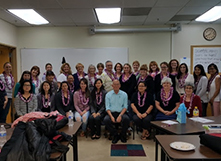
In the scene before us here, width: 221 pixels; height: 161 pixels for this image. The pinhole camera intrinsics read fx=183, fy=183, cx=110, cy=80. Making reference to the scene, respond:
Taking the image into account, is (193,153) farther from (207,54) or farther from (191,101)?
(207,54)

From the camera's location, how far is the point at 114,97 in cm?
381

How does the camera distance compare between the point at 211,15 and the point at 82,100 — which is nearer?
the point at 82,100

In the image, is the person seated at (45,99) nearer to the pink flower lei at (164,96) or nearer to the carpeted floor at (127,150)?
the carpeted floor at (127,150)

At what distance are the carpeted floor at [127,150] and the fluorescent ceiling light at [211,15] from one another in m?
3.53

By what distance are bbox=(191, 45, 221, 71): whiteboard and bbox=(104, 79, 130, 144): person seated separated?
3009 millimetres

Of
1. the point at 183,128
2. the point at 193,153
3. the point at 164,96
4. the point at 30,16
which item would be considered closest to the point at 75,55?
the point at 30,16

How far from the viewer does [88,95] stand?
3.97 meters

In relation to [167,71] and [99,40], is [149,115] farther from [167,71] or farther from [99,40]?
[99,40]

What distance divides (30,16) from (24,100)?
2.33 metres

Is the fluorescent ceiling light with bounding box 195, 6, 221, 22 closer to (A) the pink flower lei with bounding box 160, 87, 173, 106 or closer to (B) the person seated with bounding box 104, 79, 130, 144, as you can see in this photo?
(A) the pink flower lei with bounding box 160, 87, 173, 106

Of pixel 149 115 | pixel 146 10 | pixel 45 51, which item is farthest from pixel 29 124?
pixel 45 51

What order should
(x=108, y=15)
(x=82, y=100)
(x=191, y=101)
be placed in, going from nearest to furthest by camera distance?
(x=191, y=101) → (x=82, y=100) → (x=108, y=15)

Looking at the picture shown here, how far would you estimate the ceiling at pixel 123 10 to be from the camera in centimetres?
369

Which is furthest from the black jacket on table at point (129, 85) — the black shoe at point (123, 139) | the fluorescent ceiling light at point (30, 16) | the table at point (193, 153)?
the fluorescent ceiling light at point (30, 16)
